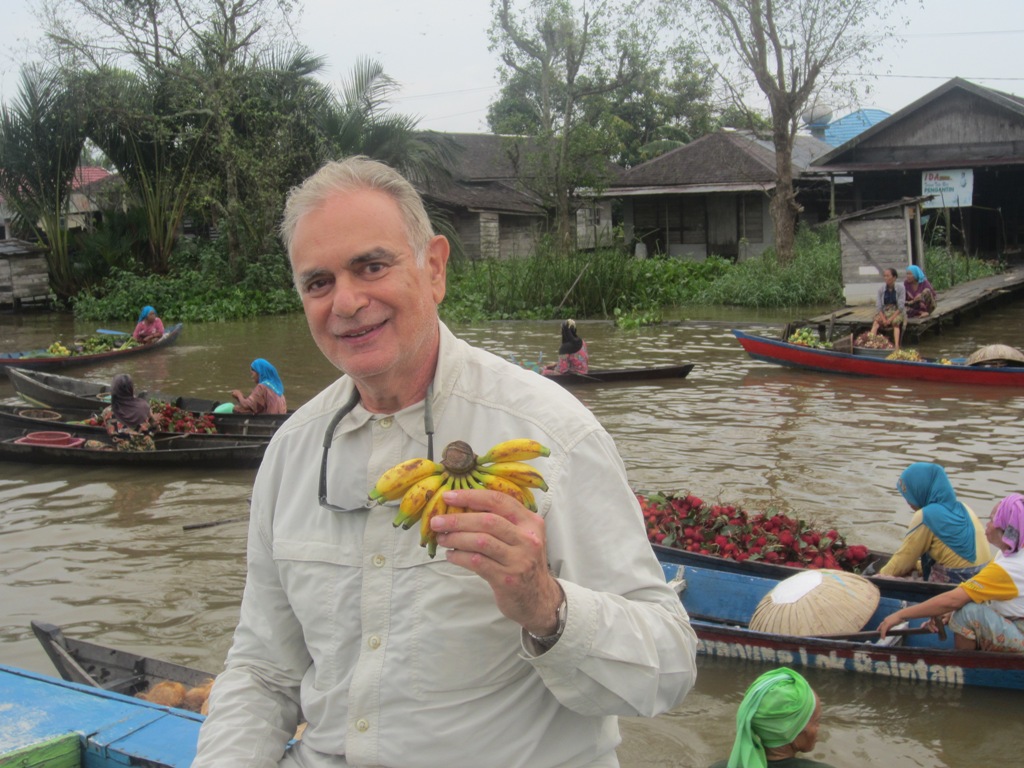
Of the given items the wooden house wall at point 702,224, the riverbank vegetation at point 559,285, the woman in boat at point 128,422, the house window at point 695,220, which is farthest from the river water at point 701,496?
the house window at point 695,220

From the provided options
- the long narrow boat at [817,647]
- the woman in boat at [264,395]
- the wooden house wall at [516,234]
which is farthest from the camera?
the wooden house wall at [516,234]

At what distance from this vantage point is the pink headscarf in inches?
196

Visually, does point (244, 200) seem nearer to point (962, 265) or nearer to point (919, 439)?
point (962, 265)

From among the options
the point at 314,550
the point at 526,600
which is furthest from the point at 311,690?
the point at 526,600

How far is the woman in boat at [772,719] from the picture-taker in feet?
11.8

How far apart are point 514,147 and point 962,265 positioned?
50.1 feet

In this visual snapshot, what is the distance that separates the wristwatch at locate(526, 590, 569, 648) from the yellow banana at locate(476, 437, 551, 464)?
0.23 meters

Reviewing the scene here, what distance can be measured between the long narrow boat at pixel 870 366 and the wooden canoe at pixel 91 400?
317 inches

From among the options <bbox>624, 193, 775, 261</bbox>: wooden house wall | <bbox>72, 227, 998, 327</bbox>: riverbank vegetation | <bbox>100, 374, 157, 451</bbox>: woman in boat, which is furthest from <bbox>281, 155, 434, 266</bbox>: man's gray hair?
<bbox>624, 193, 775, 261</bbox>: wooden house wall

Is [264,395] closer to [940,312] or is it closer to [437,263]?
[437,263]

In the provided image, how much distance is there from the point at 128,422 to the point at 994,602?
8.75 metres

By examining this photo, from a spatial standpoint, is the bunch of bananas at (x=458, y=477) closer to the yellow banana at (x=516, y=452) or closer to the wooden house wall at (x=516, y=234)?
the yellow banana at (x=516, y=452)

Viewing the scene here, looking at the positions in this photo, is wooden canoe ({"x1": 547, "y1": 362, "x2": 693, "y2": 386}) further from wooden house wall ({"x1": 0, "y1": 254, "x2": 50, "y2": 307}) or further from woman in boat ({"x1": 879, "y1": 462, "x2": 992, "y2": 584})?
wooden house wall ({"x1": 0, "y1": 254, "x2": 50, "y2": 307})

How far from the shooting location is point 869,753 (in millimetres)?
5191
